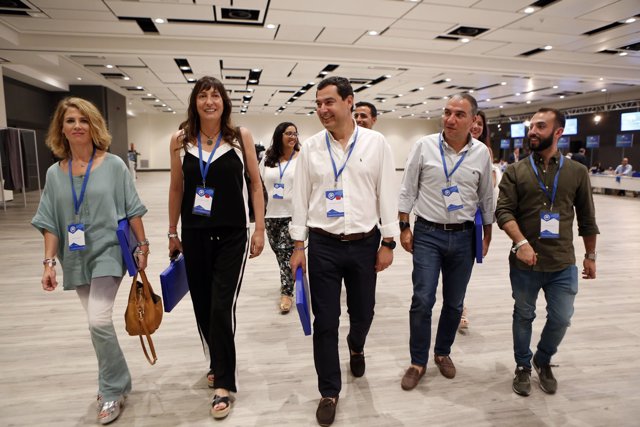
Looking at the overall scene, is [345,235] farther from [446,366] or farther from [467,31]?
[467,31]

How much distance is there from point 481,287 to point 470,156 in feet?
7.72

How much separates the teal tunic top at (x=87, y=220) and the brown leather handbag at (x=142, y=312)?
0.13m

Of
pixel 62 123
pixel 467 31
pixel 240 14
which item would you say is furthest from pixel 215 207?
pixel 467 31

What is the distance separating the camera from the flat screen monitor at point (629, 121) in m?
14.9

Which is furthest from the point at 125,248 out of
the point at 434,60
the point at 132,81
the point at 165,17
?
the point at 132,81

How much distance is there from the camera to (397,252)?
18.8 feet

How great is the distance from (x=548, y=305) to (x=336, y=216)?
50.7 inches

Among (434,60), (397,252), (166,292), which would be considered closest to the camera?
(166,292)

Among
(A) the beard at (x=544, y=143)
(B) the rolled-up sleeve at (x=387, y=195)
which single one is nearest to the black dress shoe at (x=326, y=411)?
(B) the rolled-up sleeve at (x=387, y=195)

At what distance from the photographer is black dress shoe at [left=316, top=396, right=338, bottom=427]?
201 cm

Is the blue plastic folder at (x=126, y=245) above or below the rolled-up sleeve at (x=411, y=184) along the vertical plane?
below

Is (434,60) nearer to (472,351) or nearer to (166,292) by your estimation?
(472,351)

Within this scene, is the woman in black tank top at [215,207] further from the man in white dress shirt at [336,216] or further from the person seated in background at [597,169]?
the person seated in background at [597,169]

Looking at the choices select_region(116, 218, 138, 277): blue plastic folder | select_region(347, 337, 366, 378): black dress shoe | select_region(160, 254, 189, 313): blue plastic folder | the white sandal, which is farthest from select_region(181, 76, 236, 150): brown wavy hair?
select_region(347, 337, 366, 378): black dress shoe
